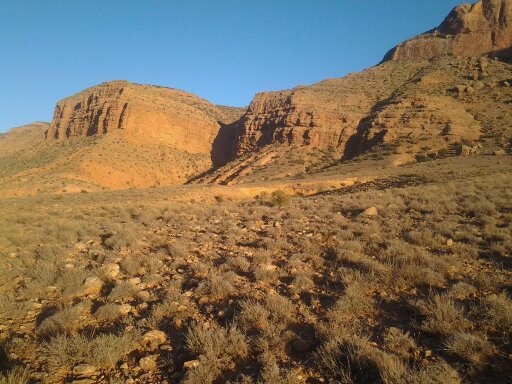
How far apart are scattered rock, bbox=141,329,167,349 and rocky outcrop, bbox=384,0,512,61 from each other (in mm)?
61121

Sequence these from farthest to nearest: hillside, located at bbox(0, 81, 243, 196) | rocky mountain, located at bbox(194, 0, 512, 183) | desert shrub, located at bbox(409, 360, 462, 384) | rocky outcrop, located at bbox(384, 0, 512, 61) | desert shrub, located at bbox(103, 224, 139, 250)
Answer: rocky outcrop, located at bbox(384, 0, 512, 61)
hillside, located at bbox(0, 81, 243, 196)
rocky mountain, located at bbox(194, 0, 512, 183)
desert shrub, located at bbox(103, 224, 139, 250)
desert shrub, located at bbox(409, 360, 462, 384)

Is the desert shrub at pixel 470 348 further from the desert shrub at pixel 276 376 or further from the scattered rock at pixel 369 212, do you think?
the scattered rock at pixel 369 212

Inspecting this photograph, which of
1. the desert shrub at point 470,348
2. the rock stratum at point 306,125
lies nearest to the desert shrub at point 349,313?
the desert shrub at point 470,348

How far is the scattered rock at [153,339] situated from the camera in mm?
3690

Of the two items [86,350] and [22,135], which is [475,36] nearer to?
[86,350]

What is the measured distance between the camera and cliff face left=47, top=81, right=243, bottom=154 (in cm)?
4884

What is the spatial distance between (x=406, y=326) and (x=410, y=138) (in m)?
33.5

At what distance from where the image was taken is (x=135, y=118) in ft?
161

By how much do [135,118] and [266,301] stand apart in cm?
5003

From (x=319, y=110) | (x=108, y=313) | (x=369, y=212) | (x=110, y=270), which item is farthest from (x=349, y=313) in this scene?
(x=319, y=110)

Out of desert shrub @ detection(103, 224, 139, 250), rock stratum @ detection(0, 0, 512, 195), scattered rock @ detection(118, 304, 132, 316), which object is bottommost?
scattered rock @ detection(118, 304, 132, 316)

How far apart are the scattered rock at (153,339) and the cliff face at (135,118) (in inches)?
1926

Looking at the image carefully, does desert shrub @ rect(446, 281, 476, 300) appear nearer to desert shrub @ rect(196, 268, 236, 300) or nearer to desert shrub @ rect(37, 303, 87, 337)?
desert shrub @ rect(196, 268, 236, 300)

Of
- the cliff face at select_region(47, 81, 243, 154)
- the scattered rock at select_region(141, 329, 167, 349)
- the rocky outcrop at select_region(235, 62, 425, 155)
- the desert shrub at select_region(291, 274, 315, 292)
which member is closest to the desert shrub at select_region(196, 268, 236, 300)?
the desert shrub at select_region(291, 274, 315, 292)
